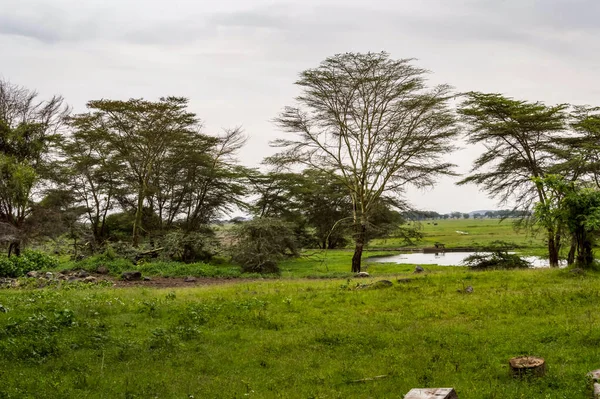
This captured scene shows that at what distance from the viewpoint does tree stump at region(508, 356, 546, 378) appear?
769 cm

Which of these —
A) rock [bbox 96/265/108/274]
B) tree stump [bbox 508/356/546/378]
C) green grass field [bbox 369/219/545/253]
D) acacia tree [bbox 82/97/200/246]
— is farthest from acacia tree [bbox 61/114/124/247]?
tree stump [bbox 508/356/546/378]

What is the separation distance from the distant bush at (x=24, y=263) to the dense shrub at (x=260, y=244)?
961 centimetres

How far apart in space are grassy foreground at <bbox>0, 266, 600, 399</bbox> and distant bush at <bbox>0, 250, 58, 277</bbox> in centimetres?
877

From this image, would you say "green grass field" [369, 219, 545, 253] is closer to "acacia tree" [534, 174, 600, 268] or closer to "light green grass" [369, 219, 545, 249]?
"light green grass" [369, 219, 545, 249]

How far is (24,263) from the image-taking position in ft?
76.8

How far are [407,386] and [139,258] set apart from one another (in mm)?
24089

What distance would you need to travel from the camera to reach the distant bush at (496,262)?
24.5m

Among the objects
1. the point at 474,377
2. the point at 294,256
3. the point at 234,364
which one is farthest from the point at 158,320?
the point at 294,256

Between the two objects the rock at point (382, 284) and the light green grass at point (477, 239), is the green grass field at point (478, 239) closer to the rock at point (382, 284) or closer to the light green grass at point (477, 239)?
the light green grass at point (477, 239)

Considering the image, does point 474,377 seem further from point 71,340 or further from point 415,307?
point 71,340

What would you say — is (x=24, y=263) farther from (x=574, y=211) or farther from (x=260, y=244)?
(x=574, y=211)

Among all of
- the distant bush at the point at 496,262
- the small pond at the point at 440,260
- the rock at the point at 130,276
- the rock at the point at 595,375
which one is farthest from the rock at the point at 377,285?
the small pond at the point at 440,260

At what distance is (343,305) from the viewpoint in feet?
44.8

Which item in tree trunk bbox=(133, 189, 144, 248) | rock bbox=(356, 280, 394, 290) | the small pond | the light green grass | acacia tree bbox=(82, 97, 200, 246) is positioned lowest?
the small pond
